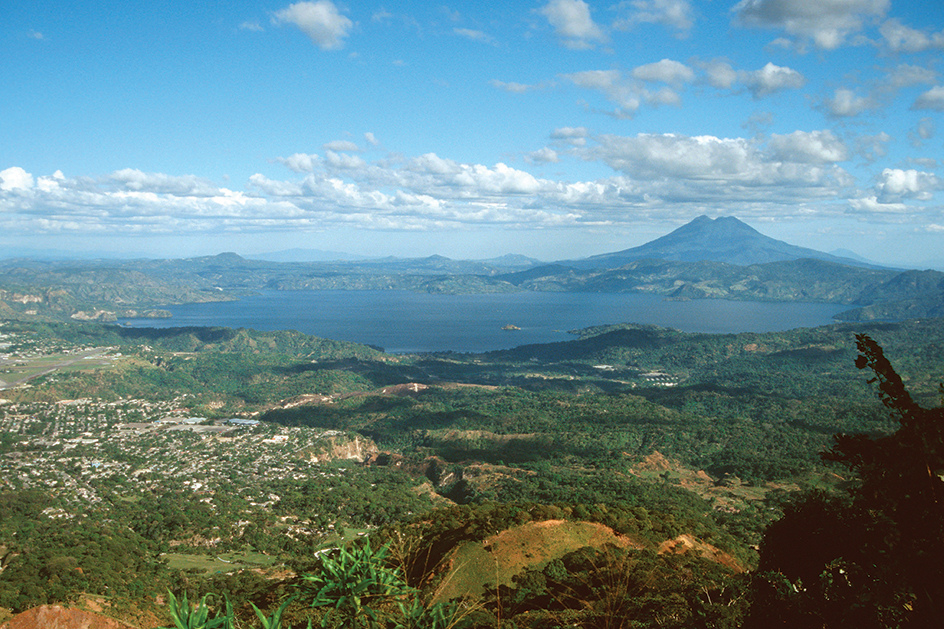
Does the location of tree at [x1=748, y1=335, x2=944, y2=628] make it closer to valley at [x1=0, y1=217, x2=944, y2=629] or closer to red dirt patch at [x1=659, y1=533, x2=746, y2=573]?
valley at [x1=0, y1=217, x2=944, y2=629]

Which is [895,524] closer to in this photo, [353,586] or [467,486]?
[353,586]

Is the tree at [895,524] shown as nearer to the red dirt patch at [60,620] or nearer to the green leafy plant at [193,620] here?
the green leafy plant at [193,620]

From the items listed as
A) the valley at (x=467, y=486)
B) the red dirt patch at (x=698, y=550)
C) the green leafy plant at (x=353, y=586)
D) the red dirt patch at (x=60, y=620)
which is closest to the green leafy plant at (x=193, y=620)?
the valley at (x=467, y=486)

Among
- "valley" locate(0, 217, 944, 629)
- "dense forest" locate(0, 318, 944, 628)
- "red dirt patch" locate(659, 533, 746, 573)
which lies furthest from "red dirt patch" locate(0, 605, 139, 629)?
"red dirt patch" locate(659, 533, 746, 573)

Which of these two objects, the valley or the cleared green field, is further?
the cleared green field

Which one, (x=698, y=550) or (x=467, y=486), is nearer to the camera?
(x=698, y=550)

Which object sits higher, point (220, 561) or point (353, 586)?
point (353, 586)

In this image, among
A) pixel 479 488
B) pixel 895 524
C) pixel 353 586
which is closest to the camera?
pixel 895 524

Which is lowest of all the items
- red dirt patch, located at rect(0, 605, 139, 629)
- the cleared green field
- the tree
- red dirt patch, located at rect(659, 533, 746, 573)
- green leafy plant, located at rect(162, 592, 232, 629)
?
the cleared green field

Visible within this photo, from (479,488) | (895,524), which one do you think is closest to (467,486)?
(479,488)
